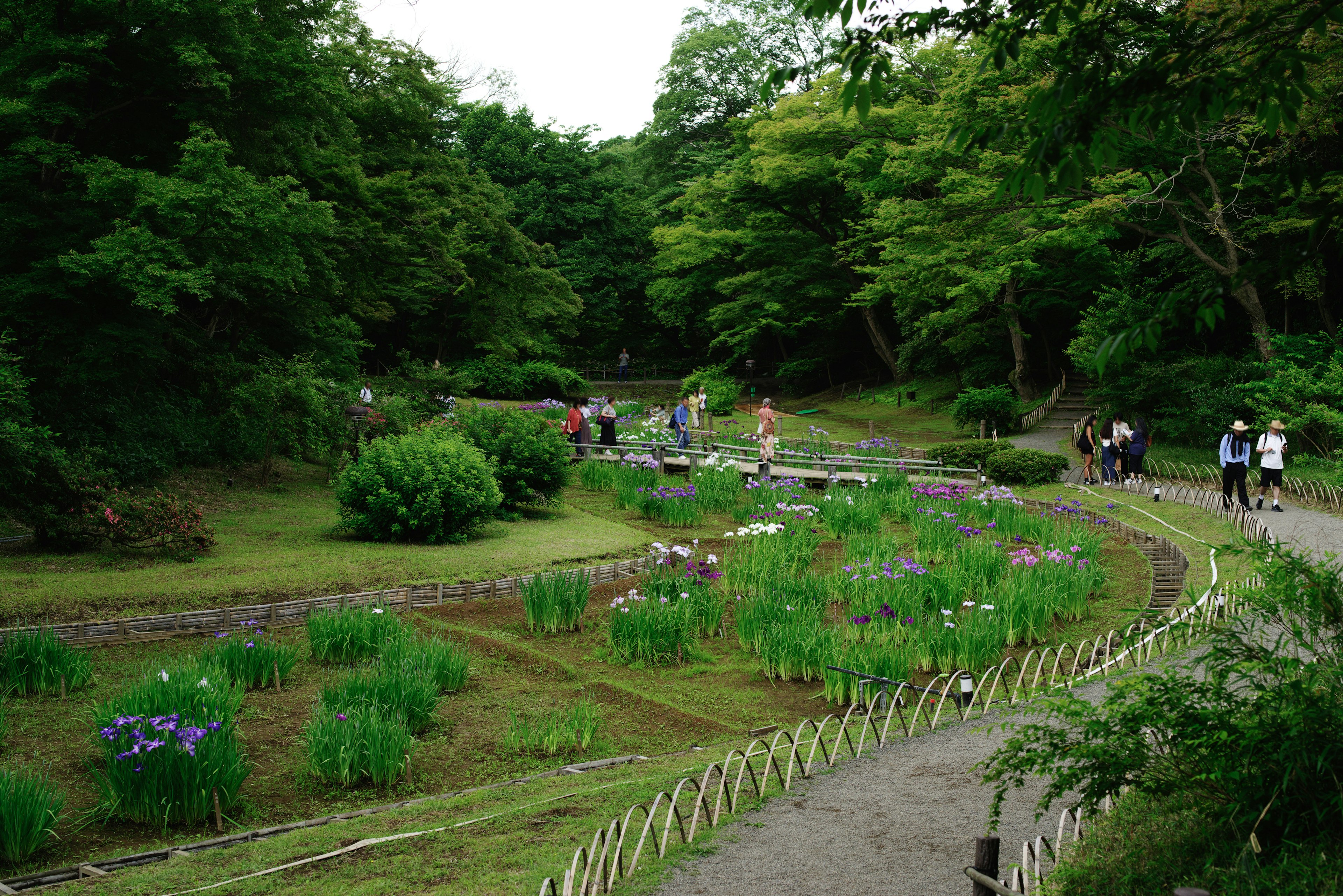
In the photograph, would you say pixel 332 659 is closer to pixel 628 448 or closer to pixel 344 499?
pixel 344 499

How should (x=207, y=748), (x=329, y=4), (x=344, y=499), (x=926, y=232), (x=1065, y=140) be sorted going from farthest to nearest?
(x=926, y=232), (x=329, y=4), (x=344, y=499), (x=207, y=748), (x=1065, y=140)

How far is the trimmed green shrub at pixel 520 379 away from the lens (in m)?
37.9

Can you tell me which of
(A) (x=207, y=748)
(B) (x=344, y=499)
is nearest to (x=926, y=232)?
(B) (x=344, y=499)

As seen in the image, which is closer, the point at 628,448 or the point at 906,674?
the point at 906,674

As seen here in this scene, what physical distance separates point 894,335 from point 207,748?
3930 centimetres

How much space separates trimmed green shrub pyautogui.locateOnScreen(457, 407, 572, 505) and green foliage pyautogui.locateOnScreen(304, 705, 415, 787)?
9.45 meters

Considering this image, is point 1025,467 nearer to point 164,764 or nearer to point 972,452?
point 972,452

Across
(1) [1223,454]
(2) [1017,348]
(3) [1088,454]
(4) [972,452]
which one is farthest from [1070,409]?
(1) [1223,454]

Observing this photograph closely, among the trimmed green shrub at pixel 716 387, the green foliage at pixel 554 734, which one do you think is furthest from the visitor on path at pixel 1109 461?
the trimmed green shrub at pixel 716 387

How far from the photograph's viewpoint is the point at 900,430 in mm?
32469

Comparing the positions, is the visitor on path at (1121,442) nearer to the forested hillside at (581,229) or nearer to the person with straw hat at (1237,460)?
the forested hillside at (581,229)

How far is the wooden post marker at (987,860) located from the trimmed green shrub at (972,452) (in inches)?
689

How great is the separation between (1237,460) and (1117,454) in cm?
540

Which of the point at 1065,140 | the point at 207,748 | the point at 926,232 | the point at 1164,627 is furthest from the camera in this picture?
the point at 926,232
